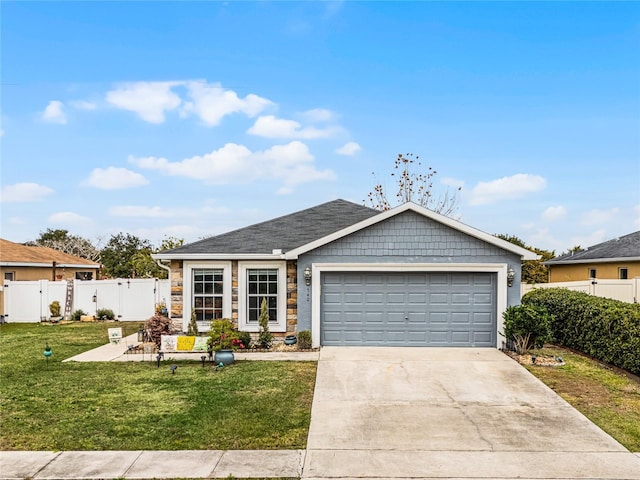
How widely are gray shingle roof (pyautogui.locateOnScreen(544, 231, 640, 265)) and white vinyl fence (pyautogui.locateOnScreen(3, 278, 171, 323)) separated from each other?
19.5 meters

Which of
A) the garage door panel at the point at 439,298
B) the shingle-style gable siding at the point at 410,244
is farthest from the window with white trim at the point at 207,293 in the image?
the garage door panel at the point at 439,298

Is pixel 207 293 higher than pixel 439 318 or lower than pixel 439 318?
higher

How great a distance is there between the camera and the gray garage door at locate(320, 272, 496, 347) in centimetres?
1299

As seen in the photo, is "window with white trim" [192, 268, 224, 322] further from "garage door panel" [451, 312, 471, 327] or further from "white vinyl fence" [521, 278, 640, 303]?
"white vinyl fence" [521, 278, 640, 303]

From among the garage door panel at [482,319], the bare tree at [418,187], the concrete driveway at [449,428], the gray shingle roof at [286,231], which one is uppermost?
the bare tree at [418,187]

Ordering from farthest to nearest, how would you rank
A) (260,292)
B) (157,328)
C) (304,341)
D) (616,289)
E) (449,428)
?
(616,289)
(260,292)
(157,328)
(304,341)
(449,428)

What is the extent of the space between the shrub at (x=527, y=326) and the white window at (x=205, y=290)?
7.60 m

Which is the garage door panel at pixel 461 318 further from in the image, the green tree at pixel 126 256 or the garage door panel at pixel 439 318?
the green tree at pixel 126 256

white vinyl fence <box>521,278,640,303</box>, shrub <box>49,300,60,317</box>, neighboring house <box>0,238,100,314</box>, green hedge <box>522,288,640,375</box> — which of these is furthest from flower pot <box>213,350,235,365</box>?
neighboring house <box>0,238,100,314</box>

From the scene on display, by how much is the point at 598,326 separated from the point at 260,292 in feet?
28.4

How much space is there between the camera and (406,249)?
42.7 ft

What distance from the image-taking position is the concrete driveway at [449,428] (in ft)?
18.5

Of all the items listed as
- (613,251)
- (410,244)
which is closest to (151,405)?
(410,244)

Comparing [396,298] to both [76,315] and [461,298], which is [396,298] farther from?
[76,315]
